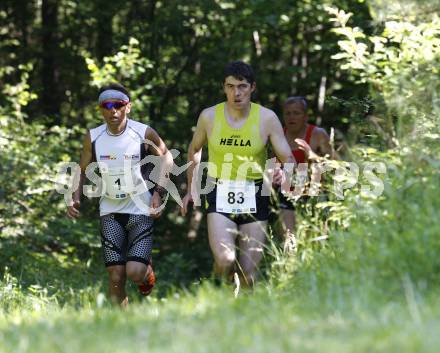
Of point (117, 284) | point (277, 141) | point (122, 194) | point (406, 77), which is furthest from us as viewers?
point (122, 194)

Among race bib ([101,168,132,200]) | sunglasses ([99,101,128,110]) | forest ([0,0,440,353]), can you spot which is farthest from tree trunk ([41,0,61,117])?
race bib ([101,168,132,200])

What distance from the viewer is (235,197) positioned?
7.99 meters

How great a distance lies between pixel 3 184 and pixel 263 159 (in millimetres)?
5853

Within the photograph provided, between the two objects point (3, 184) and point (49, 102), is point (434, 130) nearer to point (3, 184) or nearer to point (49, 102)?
point (3, 184)

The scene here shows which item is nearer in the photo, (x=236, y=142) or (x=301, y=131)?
(x=236, y=142)

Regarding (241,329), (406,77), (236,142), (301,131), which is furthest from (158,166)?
(241,329)

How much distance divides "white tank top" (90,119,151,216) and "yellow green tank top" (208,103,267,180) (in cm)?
86

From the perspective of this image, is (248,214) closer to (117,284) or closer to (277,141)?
(277,141)

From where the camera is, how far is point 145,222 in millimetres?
8586

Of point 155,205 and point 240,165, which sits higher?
point 240,165

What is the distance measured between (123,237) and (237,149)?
1.47 metres

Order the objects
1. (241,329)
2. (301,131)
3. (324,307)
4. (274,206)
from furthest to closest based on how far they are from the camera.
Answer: (301,131) < (274,206) < (324,307) < (241,329)

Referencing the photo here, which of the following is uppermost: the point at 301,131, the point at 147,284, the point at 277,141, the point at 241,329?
the point at 301,131

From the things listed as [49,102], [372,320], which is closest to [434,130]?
[372,320]
